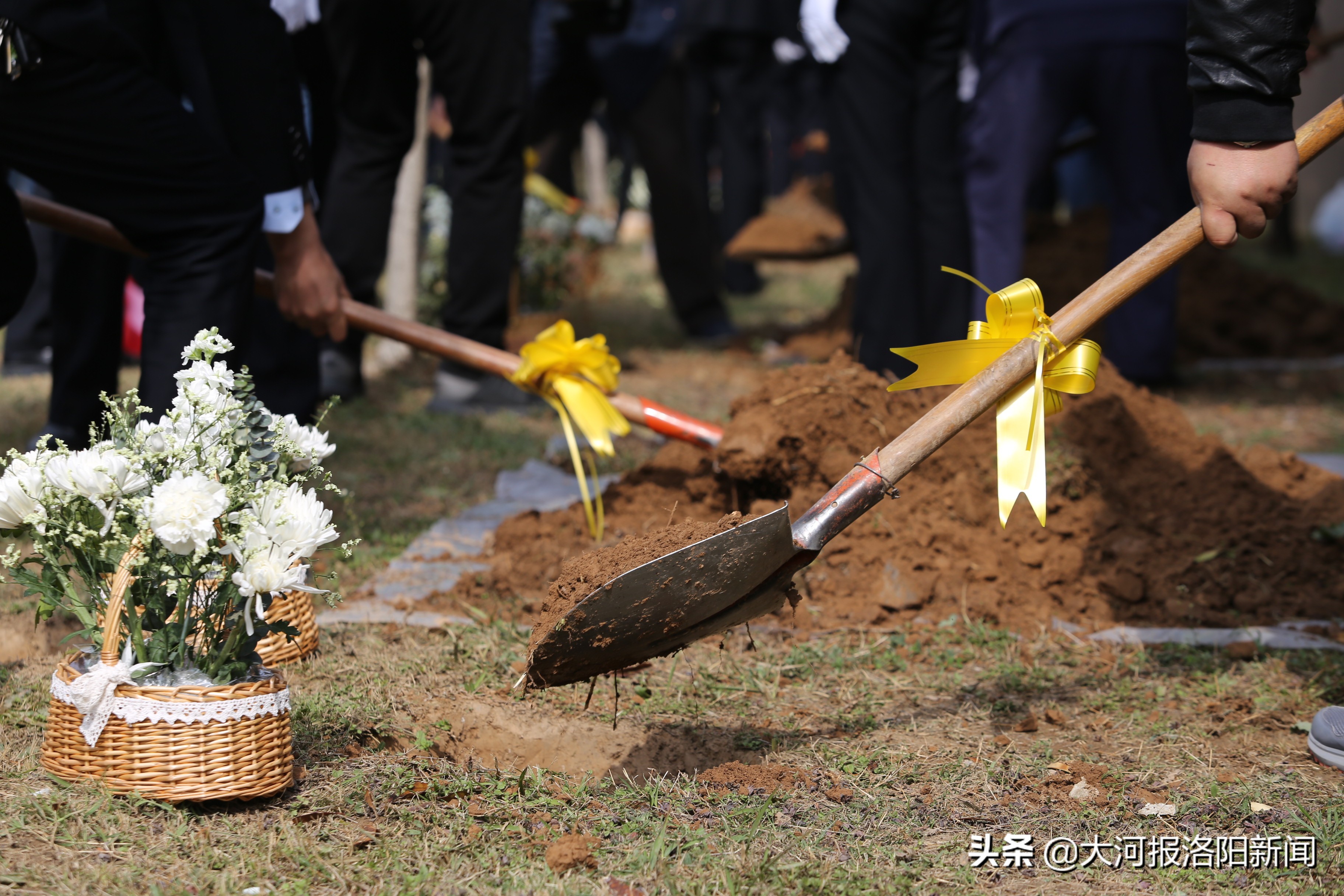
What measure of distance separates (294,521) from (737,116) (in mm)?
6913

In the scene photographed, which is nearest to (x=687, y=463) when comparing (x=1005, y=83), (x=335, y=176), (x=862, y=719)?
(x=862, y=719)

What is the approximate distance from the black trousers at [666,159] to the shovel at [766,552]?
420 cm

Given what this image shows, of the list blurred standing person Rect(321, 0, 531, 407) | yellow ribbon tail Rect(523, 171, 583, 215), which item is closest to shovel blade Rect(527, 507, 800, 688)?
blurred standing person Rect(321, 0, 531, 407)

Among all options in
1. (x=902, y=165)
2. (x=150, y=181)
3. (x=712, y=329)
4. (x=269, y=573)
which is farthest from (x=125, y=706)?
(x=712, y=329)

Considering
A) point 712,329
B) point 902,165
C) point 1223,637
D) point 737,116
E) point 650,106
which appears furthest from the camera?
point 737,116

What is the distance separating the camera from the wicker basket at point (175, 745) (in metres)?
1.68

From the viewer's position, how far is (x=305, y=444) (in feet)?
6.09

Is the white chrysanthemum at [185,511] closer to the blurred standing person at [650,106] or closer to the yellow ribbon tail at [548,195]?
the blurred standing person at [650,106]

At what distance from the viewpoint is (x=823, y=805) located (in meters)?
1.86

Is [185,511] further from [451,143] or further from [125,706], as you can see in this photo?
[451,143]

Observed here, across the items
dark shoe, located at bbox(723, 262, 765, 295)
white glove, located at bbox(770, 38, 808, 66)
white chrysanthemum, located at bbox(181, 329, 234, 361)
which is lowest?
dark shoe, located at bbox(723, 262, 765, 295)

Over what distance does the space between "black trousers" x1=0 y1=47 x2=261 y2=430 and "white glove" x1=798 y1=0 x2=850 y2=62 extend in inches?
116

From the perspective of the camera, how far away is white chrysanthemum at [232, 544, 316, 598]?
162 cm

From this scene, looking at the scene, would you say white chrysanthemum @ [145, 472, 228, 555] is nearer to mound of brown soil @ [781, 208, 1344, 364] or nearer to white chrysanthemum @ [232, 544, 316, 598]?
white chrysanthemum @ [232, 544, 316, 598]
